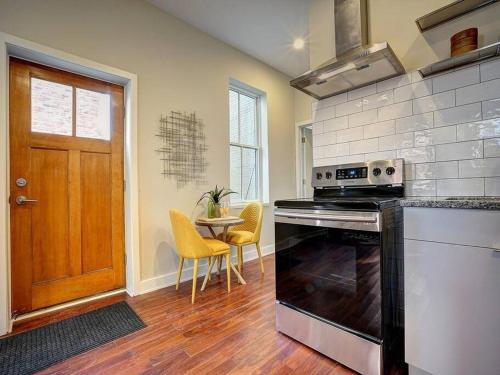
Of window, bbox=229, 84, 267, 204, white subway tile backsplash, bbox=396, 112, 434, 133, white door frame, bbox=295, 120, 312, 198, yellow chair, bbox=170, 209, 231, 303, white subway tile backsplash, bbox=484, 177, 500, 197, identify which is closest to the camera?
white subway tile backsplash, bbox=484, 177, 500, 197

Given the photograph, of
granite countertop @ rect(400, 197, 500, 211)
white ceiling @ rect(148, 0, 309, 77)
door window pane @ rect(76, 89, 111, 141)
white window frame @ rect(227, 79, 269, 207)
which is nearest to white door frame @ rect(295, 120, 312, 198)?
white window frame @ rect(227, 79, 269, 207)

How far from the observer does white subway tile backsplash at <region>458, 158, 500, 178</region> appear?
1.32 meters

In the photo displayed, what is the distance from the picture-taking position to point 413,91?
162 cm

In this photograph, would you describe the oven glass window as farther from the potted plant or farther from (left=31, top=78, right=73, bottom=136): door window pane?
(left=31, top=78, right=73, bottom=136): door window pane

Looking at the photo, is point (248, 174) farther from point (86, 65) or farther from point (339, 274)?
point (339, 274)

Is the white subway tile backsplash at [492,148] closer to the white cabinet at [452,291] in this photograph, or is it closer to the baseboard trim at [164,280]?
the white cabinet at [452,291]

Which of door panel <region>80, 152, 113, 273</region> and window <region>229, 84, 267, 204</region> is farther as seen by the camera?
window <region>229, 84, 267, 204</region>

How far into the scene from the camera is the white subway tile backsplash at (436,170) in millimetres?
1458

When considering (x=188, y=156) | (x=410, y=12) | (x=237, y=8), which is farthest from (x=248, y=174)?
(x=410, y=12)

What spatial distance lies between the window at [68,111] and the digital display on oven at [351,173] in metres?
2.23

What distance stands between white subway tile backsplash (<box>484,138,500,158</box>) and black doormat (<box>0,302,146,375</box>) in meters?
2.54

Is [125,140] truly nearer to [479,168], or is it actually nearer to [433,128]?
[433,128]

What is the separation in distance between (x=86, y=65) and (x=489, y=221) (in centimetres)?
297

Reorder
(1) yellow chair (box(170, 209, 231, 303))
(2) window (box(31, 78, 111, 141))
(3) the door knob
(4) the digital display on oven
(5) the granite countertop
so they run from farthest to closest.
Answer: (1) yellow chair (box(170, 209, 231, 303))
(2) window (box(31, 78, 111, 141))
(3) the door knob
(4) the digital display on oven
(5) the granite countertop
